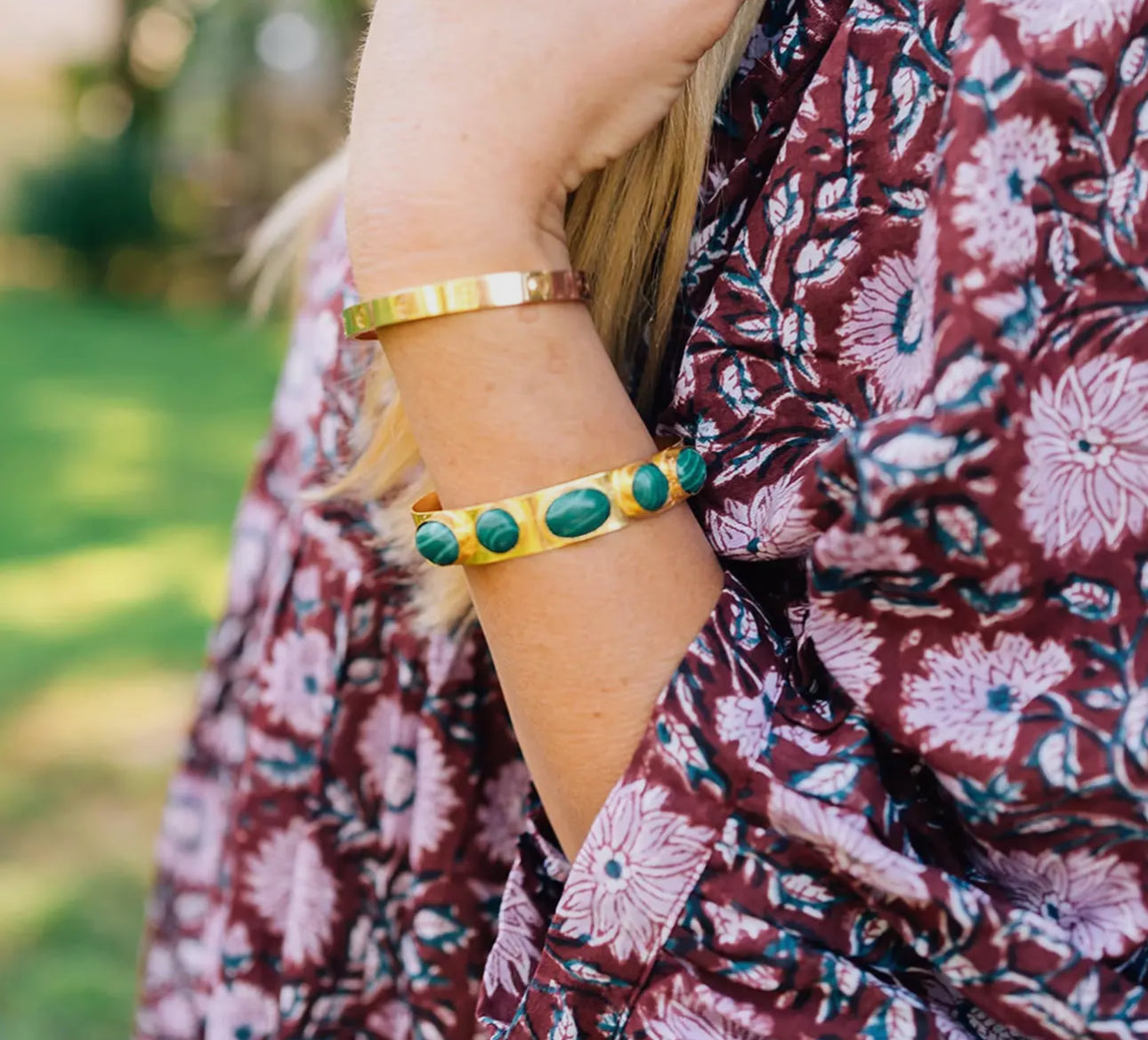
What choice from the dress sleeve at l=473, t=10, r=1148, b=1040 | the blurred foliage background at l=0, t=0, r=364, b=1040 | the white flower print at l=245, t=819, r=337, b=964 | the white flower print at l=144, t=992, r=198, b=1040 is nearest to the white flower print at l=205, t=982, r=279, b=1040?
the white flower print at l=245, t=819, r=337, b=964

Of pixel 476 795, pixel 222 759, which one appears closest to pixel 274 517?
pixel 222 759

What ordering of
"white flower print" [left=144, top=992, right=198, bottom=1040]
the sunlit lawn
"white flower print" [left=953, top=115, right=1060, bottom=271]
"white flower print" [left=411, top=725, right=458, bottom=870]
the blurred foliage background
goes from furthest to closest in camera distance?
the blurred foliage background < the sunlit lawn < "white flower print" [left=144, top=992, right=198, bottom=1040] < "white flower print" [left=411, top=725, right=458, bottom=870] < "white flower print" [left=953, top=115, right=1060, bottom=271]

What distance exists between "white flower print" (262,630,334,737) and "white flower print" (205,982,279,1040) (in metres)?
0.28

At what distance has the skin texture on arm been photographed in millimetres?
727

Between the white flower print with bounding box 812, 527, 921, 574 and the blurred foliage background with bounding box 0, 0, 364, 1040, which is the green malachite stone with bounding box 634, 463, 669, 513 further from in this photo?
the blurred foliage background with bounding box 0, 0, 364, 1040

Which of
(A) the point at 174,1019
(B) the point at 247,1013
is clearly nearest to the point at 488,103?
(B) the point at 247,1013

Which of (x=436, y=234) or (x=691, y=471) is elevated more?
(x=436, y=234)

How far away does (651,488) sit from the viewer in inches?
29.1

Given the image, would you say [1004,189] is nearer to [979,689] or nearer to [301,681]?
[979,689]

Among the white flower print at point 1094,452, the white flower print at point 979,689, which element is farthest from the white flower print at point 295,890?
the white flower print at point 1094,452

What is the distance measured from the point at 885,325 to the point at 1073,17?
190 mm

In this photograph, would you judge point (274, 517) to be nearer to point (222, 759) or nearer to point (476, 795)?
point (222, 759)

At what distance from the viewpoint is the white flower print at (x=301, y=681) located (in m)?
1.17

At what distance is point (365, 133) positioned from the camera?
749mm
